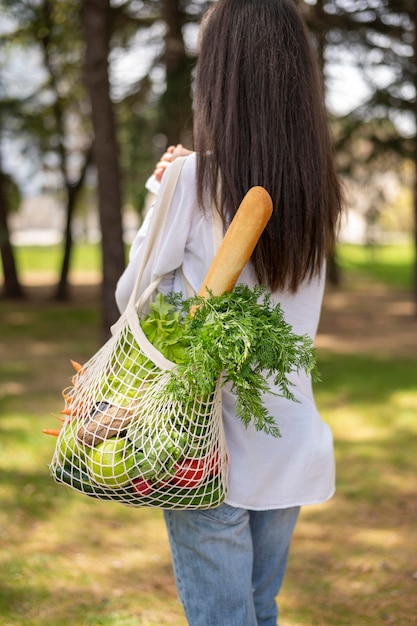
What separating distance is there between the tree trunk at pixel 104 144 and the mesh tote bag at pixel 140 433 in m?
6.15

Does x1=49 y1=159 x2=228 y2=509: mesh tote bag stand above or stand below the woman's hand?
A: below

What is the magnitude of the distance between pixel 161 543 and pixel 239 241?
2843 mm

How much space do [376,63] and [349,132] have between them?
116 cm

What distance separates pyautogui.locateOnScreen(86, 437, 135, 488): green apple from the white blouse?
0.34 meters

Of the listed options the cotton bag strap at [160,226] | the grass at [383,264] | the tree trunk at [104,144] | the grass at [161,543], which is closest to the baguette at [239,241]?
the cotton bag strap at [160,226]

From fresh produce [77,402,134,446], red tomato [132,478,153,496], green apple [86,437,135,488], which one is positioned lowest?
red tomato [132,478,153,496]

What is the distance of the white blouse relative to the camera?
1.71m

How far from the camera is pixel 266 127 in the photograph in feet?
5.57

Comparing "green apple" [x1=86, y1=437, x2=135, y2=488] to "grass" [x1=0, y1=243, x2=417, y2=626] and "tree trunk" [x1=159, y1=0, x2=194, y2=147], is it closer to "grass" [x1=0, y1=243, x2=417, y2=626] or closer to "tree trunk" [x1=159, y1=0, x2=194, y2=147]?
"grass" [x1=0, y1=243, x2=417, y2=626]

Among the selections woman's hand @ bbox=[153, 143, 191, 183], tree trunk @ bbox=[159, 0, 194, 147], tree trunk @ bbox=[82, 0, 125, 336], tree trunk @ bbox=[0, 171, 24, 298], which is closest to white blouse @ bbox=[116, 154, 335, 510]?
woman's hand @ bbox=[153, 143, 191, 183]

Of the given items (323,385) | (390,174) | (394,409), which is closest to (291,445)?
(394,409)

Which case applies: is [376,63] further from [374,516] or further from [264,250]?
[264,250]

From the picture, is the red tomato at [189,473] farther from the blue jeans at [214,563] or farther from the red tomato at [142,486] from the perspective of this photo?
the blue jeans at [214,563]

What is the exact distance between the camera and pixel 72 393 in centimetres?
174
